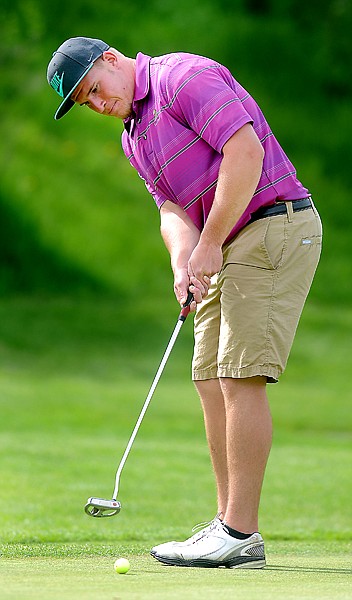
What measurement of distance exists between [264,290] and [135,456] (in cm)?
481

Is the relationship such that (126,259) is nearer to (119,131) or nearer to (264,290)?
(119,131)

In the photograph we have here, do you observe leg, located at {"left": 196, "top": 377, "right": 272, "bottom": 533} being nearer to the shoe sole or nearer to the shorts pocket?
the shoe sole

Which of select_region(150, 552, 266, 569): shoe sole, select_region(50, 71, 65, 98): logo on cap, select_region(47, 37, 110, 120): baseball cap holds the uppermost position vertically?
select_region(47, 37, 110, 120): baseball cap

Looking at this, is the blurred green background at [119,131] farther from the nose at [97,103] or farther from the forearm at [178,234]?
the nose at [97,103]

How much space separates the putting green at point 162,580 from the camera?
8.55 feet

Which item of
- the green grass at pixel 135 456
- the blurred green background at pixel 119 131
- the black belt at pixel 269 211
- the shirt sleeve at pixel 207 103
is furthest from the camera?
the blurred green background at pixel 119 131

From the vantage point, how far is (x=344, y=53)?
67.3ft

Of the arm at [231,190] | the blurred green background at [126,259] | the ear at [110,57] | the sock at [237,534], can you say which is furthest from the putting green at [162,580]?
the blurred green background at [126,259]

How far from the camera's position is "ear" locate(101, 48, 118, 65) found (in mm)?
3439

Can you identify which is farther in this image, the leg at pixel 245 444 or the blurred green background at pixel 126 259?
the blurred green background at pixel 126 259

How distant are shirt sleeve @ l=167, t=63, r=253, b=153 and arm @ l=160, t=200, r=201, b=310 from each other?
378 millimetres

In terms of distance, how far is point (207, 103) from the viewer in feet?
10.8

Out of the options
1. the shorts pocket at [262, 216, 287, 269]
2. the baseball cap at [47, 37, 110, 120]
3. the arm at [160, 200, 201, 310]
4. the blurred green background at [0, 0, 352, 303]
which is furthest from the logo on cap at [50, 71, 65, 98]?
the blurred green background at [0, 0, 352, 303]

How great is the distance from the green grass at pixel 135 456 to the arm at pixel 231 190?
0.90 m
